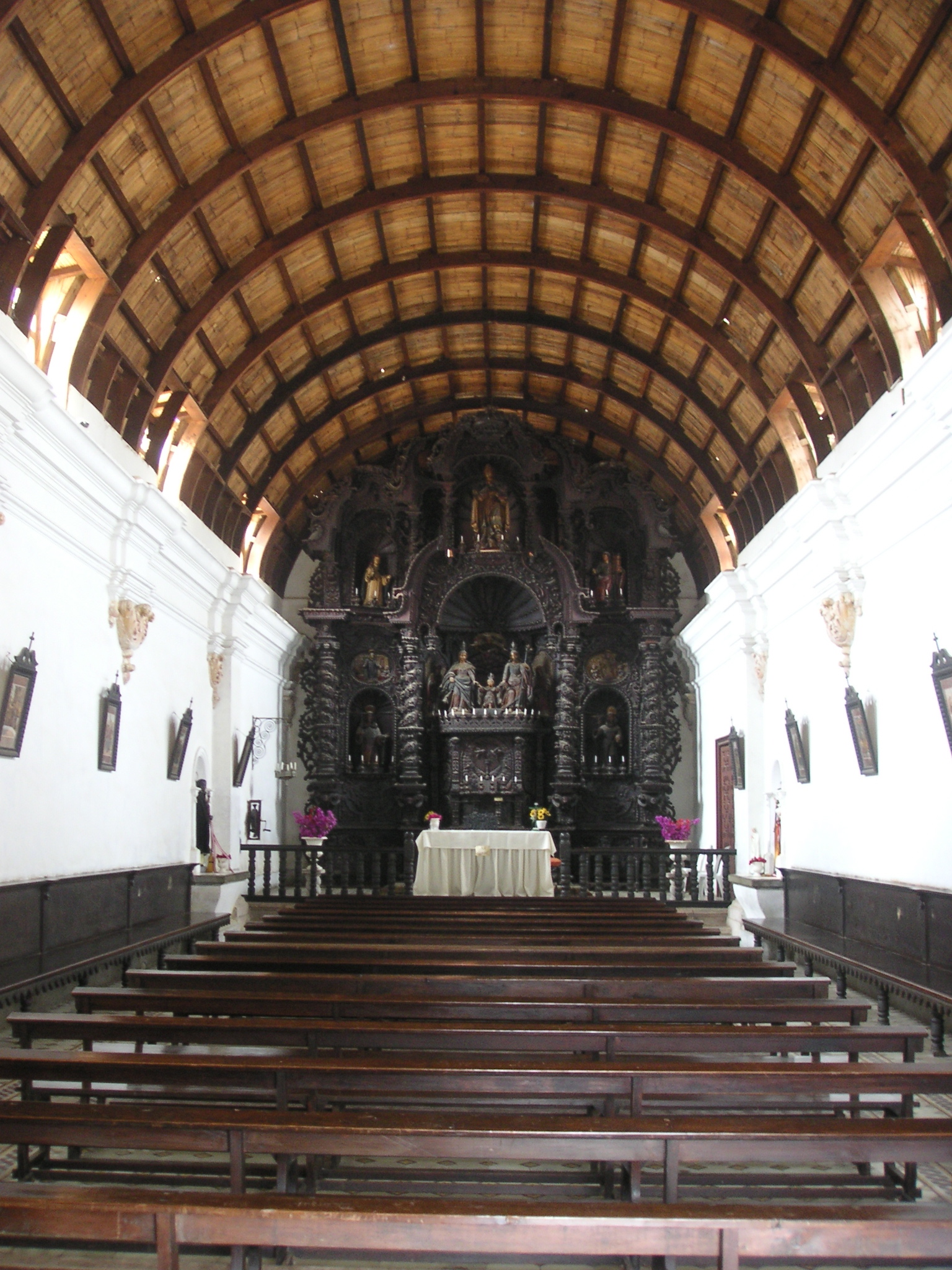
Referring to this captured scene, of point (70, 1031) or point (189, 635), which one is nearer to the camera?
point (70, 1031)

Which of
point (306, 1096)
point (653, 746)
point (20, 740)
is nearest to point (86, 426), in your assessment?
point (20, 740)

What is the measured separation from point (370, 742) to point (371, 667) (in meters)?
1.51

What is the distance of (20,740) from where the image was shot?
29.8ft

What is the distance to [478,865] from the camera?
1495 cm

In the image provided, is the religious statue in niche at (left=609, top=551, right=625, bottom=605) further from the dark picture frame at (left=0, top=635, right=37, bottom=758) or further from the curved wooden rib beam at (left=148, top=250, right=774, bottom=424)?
the dark picture frame at (left=0, top=635, right=37, bottom=758)

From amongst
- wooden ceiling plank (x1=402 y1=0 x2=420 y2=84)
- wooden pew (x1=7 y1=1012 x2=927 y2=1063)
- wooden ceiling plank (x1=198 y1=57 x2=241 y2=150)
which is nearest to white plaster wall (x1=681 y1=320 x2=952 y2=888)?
wooden pew (x1=7 y1=1012 x2=927 y2=1063)

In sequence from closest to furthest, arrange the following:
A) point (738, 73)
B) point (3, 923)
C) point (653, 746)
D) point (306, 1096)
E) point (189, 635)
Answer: point (306, 1096) → point (3, 923) → point (738, 73) → point (189, 635) → point (653, 746)

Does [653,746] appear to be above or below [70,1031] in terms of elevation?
above

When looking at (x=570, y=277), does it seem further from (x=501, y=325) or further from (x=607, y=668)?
(x=607, y=668)

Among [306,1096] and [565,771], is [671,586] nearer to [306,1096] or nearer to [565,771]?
[565,771]

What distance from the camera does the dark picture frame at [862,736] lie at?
11.0 m

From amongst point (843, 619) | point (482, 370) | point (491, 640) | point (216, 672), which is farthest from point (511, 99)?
point (491, 640)

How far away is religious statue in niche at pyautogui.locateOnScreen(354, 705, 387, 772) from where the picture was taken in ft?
66.0

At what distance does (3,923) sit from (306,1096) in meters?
5.29
